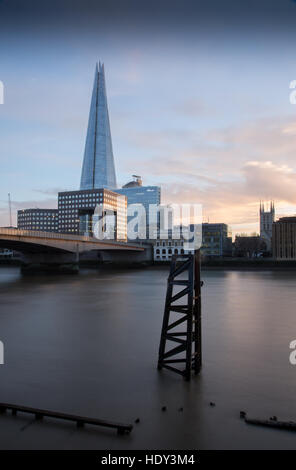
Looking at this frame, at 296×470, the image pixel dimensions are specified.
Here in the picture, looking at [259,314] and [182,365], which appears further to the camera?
[259,314]

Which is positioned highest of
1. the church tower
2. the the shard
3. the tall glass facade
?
the the shard

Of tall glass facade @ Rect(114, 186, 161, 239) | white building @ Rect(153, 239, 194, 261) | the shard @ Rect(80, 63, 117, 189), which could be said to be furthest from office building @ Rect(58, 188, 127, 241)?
tall glass facade @ Rect(114, 186, 161, 239)

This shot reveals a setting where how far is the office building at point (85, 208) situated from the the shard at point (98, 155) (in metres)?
29.7

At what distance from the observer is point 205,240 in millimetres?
106000

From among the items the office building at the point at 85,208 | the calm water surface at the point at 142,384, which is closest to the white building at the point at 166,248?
the office building at the point at 85,208

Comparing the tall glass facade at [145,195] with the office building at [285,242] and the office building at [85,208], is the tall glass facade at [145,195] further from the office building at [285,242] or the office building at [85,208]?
the office building at [285,242]

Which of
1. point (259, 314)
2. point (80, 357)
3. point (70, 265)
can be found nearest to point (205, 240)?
point (70, 265)

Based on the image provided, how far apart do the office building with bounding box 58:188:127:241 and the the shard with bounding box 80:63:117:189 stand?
29.7 meters

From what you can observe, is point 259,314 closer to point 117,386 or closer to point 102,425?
point 117,386

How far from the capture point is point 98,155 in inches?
6550

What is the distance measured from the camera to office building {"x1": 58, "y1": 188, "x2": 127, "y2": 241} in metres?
125

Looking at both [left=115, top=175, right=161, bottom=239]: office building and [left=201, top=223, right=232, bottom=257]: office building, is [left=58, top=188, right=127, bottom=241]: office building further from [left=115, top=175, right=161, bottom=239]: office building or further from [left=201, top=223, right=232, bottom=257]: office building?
[left=201, top=223, right=232, bottom=257]: office building

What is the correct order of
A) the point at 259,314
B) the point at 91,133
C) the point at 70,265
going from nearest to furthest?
the point at 259,314 < the point at 70,265 < the point at 91,133
